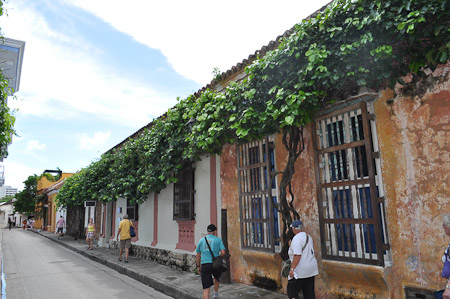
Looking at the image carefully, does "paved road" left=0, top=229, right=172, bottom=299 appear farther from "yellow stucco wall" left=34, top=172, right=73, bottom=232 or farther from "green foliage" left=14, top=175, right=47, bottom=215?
"green foliage" left=14, top=175, right=47, bottom=215

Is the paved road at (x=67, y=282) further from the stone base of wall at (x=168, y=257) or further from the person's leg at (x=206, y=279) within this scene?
the person's leg at (x=206, y=279)

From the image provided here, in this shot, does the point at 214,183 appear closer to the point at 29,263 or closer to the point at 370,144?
the point at 370,144

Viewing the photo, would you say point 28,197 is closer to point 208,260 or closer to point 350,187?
point 208,260

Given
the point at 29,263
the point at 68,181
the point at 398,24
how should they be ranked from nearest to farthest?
the point at 398,24 → the point at 29,263 → the point at 68,181

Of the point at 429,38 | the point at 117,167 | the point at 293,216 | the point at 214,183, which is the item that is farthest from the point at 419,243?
the point at 117,167

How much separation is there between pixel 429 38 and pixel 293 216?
11.1 ft

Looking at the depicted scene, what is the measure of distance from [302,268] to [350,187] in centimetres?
148

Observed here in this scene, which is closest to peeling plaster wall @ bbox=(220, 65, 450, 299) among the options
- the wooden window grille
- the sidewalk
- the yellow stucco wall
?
the sidewalk

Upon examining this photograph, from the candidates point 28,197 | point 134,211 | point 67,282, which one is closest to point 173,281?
point 67,282

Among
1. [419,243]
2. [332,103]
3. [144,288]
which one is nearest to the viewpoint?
[419,243]

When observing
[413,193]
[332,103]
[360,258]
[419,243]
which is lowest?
[360,258]

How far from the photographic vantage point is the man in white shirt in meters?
4.22

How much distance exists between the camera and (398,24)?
12.2ft

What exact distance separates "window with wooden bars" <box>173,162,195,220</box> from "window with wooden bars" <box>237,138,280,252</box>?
2151 millimetres
